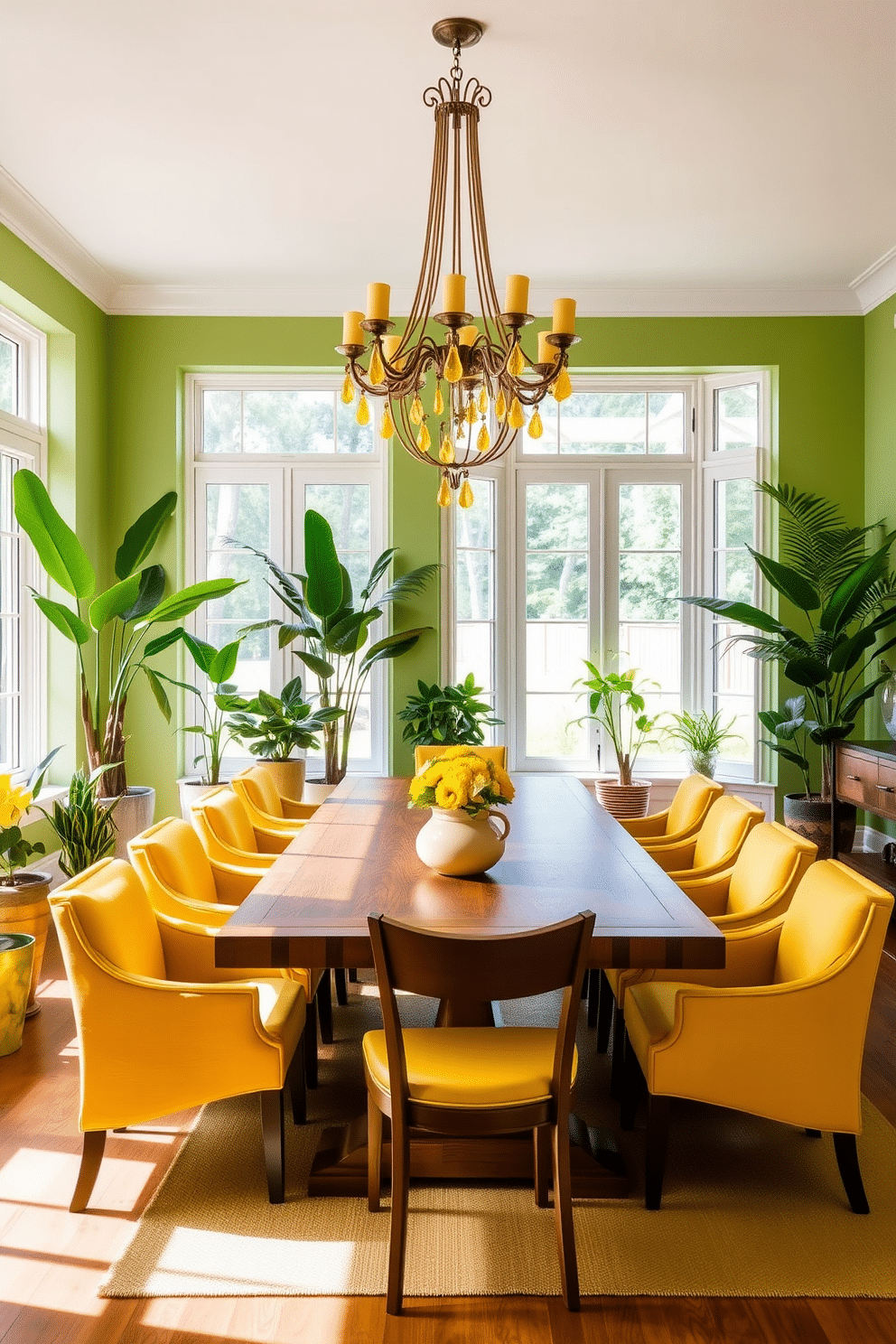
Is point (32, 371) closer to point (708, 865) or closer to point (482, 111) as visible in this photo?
point (482, 111)

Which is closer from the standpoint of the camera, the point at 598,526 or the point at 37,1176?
the point at 37,1176

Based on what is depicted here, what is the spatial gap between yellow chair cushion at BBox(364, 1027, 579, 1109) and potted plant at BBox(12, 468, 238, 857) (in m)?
2.84

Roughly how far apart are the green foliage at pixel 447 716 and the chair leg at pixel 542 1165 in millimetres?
3373

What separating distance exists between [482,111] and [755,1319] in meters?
3.90

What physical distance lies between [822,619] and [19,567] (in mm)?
4176

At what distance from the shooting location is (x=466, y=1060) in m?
2.21

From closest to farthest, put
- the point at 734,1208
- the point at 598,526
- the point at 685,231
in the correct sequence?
1. the point at 734,1208
2. the point at 685,231
3. the point at 598,526

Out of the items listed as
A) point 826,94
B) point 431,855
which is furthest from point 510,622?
point 431,855

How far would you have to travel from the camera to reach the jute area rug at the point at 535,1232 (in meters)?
2.17

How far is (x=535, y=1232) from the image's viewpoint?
2350 millimetres

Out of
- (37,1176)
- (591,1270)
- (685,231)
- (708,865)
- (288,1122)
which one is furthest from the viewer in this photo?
(685,231)

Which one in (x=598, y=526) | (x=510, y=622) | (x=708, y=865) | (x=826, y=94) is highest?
(x=826, y=94)

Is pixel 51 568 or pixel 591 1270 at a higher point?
pixel 51 568

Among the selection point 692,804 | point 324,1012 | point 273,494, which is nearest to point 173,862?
point 324,1012
